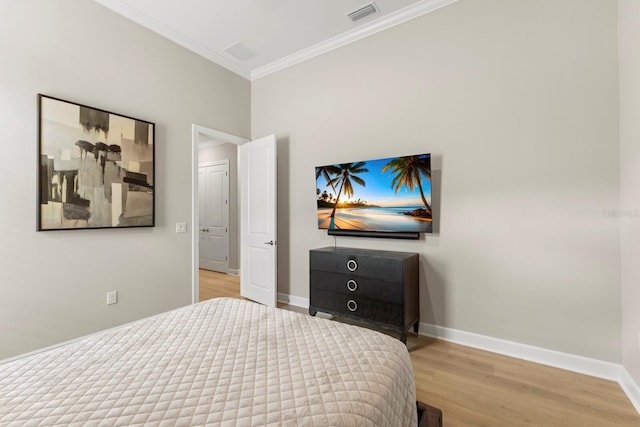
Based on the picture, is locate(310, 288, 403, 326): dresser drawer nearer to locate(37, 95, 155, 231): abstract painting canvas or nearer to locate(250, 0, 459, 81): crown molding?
locate(37, 95, 155, 231): abstract painting canvas

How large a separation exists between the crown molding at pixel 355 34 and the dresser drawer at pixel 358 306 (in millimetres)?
2833

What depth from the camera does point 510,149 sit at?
2.44 metres

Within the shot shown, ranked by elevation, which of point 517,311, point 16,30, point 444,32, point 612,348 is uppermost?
point 444,32

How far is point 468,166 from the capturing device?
2.62m

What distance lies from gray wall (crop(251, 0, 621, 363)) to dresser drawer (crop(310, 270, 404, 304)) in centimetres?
47

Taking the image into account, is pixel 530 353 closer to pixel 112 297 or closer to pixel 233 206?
pixel 112 297

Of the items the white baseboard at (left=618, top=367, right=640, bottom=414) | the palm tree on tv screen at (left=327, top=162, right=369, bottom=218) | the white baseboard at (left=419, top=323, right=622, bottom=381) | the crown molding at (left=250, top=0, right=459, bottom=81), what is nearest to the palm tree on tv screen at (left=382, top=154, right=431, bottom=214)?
the palm tree on tv screen at (left=327, top=162, right=369, bottom=218)

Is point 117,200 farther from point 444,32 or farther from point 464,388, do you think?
point 444,32

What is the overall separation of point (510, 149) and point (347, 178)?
1.52m

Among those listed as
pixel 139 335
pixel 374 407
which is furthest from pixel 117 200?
pixel 374 407

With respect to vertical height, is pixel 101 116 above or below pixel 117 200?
above

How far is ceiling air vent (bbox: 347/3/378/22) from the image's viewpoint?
2828mm

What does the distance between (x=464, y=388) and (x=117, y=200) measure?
3.31 m

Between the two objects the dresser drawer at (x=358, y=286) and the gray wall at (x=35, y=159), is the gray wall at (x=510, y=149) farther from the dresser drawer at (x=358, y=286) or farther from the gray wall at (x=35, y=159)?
the gray wall at (x=35, y=159)
